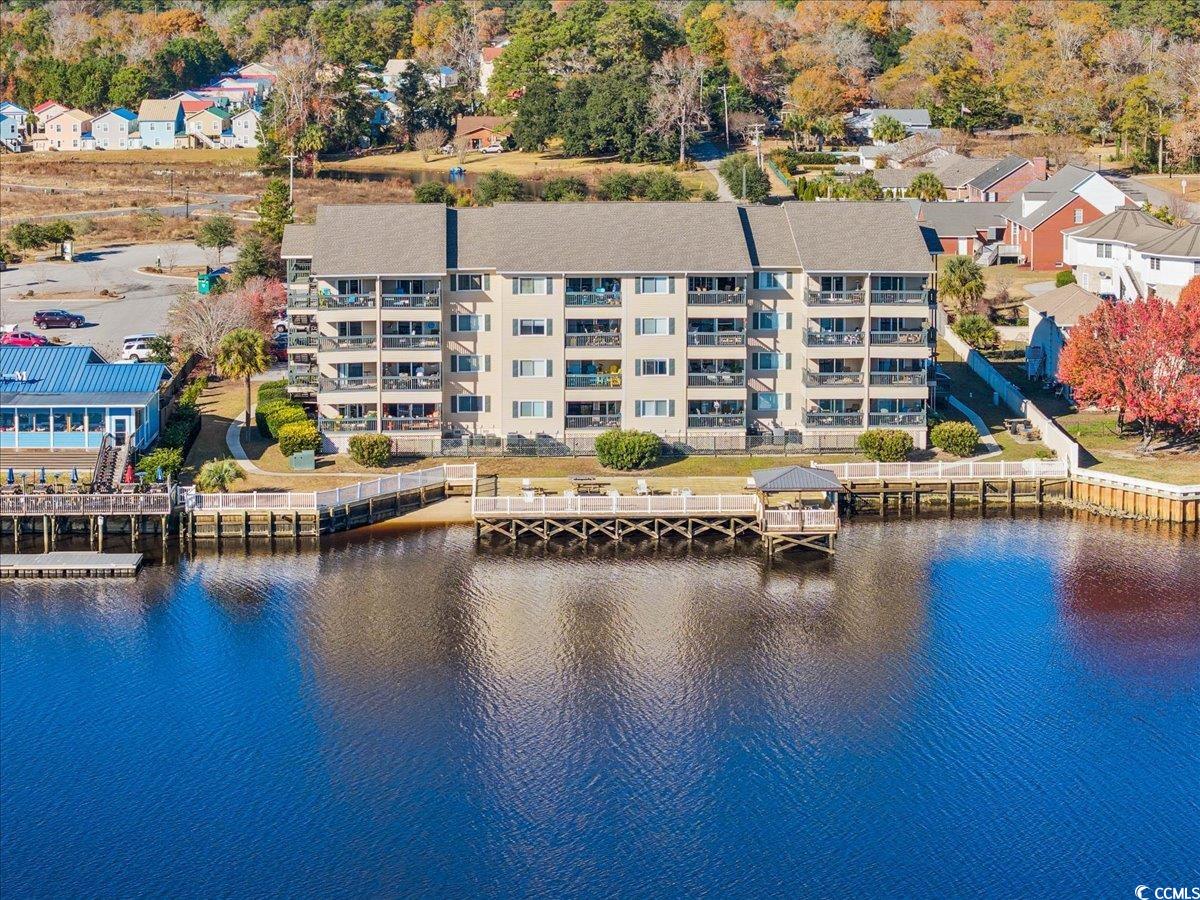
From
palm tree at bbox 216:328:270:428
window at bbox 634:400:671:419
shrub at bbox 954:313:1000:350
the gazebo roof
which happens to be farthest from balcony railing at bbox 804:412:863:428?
palm tree at bbox 216:328:270:428

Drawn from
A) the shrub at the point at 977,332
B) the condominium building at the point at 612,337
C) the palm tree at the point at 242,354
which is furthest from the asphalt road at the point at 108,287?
the shrub at the point at 977,332

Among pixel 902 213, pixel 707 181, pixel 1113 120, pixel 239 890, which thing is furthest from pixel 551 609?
pixel 1113 120

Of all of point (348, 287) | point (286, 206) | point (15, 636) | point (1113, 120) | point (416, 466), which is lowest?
point (15, 636)

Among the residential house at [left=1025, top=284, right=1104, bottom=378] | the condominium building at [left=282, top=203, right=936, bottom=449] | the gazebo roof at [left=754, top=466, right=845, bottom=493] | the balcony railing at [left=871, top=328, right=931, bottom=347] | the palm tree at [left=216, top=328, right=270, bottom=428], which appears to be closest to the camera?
the gazebo roof at [left=754, top=466, right=845, bottom=493]

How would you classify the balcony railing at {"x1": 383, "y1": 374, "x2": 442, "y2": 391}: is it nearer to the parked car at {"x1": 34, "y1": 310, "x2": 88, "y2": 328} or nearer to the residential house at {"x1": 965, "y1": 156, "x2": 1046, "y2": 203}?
the parked car at {"x1": 34, "y1": 310, "x2": 88, "y2": 328}

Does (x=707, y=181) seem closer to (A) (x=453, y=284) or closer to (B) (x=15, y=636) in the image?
(A) (x=453, y=284)

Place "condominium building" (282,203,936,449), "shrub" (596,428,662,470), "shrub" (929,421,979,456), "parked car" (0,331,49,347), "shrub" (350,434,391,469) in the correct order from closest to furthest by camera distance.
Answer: "shrub" (350,434,391,469)
"shrub" (596,428,662,470)
"shrub" (929,421,979,456)
"condominium building" (282,203,936,449)
"parked car" (0,331,49,347)

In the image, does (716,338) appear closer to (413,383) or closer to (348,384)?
(413,383)
